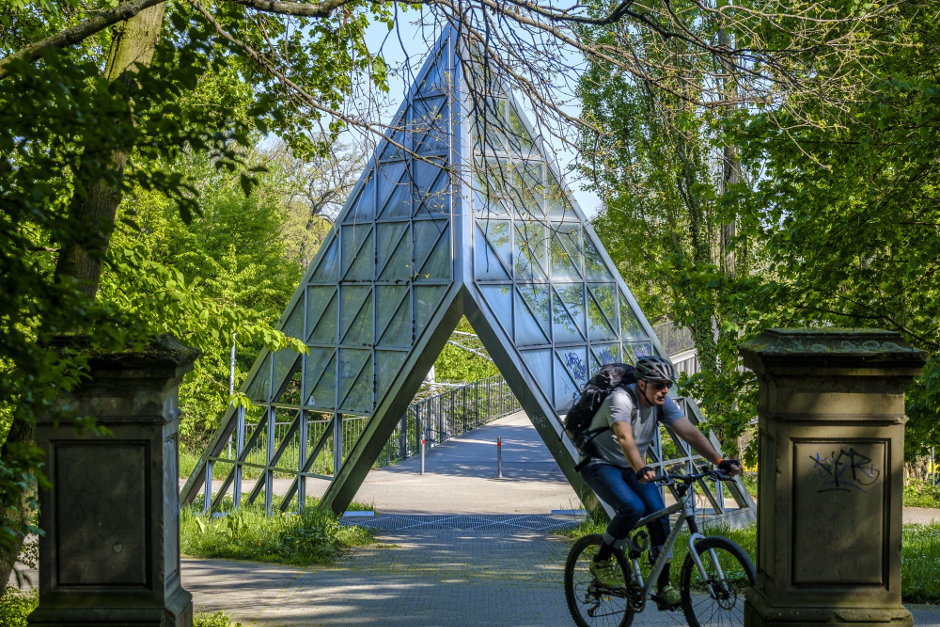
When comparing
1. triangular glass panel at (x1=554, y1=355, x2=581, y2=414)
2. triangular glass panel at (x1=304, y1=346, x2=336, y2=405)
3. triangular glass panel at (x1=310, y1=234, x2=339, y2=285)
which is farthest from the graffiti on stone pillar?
triangular glass panel at (x1=310, y1=234, x2=339, y2=285)

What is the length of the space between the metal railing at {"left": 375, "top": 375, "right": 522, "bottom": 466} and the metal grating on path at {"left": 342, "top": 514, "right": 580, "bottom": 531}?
8.06 m

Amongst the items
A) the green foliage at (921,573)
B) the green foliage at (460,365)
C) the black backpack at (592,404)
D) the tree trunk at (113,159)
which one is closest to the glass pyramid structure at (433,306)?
the green foliage at (921,573)

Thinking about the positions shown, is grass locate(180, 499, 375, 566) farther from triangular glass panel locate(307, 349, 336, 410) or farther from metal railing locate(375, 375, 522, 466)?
metal railing locate(375, 375, 522, 466)

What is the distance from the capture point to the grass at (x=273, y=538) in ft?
33.0

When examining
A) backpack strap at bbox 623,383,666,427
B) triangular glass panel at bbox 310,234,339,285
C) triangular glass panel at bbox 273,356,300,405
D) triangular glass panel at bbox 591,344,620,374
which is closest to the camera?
backpack strap at bbox 623,383,666,427

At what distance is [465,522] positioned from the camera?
15.1 metres

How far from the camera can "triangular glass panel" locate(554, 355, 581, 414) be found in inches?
500

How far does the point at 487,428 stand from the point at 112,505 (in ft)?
94.3

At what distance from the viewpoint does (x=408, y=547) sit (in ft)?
37.7

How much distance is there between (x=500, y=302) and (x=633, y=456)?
7.86 m

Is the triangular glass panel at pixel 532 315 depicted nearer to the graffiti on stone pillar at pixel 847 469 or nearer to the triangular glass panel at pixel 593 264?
the triangular glass panel at pixel 593 264

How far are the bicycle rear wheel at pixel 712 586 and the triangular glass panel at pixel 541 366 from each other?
294 inches

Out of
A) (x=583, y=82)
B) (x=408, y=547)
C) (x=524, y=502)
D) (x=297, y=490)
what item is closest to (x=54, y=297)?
(x=583, y=82)

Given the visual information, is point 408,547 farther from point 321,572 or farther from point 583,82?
point 583,82
